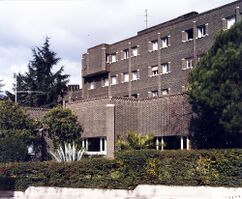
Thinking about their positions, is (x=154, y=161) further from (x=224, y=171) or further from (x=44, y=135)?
(x=44, y=135)

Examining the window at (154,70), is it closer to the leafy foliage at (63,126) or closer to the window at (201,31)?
the window at (201,31)

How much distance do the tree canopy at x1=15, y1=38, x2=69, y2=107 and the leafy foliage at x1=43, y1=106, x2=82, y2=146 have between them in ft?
101

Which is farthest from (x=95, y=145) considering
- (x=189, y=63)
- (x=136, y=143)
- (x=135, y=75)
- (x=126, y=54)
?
(x=126, y=54)

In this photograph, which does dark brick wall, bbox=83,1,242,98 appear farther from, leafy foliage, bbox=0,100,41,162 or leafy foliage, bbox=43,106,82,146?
leafy foliage, bbox=0,100,41,162

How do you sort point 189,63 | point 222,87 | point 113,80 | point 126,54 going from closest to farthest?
1. point 222,87
2. point 189,63
3. point 126,54
4. point 113,80

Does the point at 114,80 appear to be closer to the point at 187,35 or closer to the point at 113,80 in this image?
the point at 113,80

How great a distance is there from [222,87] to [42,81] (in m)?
48.9

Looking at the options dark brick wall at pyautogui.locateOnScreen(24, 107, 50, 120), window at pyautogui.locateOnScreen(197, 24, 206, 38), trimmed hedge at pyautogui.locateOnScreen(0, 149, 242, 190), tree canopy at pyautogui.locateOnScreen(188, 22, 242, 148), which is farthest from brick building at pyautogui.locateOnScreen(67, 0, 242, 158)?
trimmed hedge at pyautogui.locateOnScreen(0, 149, 242, 190)

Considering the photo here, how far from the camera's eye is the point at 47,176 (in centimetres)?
2753

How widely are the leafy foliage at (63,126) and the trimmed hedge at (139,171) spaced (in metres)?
8.76

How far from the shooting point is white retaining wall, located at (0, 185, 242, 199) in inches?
833

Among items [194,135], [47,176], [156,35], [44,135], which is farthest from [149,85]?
[47,176]

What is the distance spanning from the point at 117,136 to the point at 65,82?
37.9 m

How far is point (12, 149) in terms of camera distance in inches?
1391
